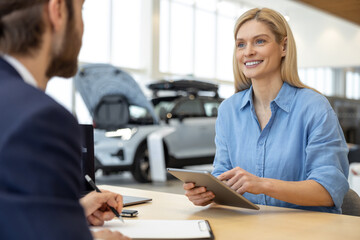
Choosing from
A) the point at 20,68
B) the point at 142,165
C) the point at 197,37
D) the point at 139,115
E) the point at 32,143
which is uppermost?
the point at 197,37

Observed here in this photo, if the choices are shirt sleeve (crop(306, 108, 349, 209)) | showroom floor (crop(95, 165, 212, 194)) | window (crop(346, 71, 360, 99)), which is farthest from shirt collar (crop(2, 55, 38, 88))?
window (crop(346, 71, 360, 99))

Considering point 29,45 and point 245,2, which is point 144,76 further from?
point 29,45

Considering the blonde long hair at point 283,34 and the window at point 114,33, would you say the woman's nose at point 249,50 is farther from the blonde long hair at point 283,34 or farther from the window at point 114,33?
the window at point 114,33

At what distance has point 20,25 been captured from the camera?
2.43 feet

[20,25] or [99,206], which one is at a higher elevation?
[20,25]

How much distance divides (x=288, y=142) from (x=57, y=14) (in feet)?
4.22

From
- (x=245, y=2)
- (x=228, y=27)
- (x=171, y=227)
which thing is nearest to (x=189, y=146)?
(x=171, y=227)

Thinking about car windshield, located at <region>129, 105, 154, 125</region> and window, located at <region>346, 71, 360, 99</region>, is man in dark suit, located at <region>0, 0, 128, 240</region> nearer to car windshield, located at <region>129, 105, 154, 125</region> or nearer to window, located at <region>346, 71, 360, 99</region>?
car windshield, located at <region>129, 105, 154, 125</region>

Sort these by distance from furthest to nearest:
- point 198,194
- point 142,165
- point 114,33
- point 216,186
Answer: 1. point 114,33
2. point 142,165
3. point 198,194
4. point 216,186

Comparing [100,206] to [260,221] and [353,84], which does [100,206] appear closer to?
[260,221]

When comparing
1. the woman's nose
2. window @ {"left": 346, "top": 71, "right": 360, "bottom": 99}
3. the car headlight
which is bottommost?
the car headlight

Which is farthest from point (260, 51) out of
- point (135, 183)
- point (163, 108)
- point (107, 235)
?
point (163, 108)

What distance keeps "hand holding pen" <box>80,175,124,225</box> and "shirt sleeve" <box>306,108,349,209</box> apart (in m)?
0.76

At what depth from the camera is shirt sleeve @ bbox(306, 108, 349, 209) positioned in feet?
5.54
